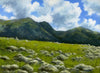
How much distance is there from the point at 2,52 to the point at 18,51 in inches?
88.3

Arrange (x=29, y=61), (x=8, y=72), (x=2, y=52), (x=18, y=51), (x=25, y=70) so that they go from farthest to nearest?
(x=18, y=51) → (x=2, y=52) → (x=29, y=61) → (x=25, y=70) → (x=8, y=72)

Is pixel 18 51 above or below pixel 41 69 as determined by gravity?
above

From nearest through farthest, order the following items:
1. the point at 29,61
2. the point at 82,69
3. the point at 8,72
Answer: the point at 8,72 → the point at 82,69 → the point at 29,61

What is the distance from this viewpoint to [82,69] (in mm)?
14672

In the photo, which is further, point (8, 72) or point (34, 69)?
point (34, 69)

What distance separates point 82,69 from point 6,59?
24.8 ft

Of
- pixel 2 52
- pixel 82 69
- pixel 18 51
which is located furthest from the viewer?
pixel 18 51

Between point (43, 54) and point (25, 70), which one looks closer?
point (25, 70)

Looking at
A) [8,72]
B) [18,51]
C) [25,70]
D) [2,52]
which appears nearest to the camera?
[8,72]

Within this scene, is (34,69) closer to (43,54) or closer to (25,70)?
(25,70)

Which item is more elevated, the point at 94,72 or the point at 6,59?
the point at 6,59

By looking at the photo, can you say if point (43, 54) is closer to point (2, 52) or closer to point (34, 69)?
point (2, 52)

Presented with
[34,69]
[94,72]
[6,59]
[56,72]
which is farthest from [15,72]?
[94,72]

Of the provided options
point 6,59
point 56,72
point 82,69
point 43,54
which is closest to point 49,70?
point 56,72
